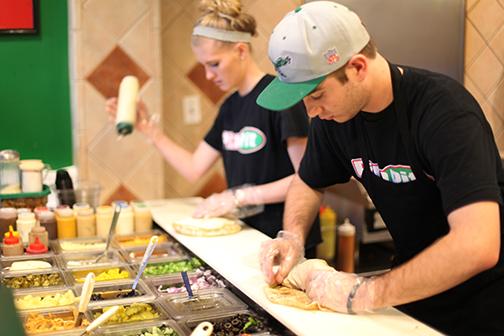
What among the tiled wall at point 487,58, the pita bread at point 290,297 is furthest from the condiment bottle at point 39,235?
the tiled wall at point 487,58

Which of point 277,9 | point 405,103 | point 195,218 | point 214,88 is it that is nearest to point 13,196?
point 195,218

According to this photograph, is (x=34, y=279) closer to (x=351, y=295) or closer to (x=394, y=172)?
(x=351, y=295)

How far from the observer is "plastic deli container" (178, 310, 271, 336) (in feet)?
5.26

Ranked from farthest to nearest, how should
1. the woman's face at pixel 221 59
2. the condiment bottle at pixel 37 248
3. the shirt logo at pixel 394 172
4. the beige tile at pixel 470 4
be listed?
1. the beige tile at pixel 470 4
2. the woman's face at pixel 221 59
3. the condiment bottle at pixel 37 248
4. the shirt logo at pixel 394 172

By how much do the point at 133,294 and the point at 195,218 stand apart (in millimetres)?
614

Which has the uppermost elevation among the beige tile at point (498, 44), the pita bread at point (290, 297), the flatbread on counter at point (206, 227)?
the beige tile at point (498, 44)

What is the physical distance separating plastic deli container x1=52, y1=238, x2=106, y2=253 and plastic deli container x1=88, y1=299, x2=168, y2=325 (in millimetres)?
570

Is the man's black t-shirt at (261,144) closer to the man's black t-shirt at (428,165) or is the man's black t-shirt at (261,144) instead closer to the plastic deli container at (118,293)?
the man's black t-shirt at (428,165)

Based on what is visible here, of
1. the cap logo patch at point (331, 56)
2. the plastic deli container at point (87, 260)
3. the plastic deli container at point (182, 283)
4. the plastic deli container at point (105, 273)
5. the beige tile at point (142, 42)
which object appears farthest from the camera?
the beige tile at point (142, 42)

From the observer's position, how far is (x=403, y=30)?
3.72 m

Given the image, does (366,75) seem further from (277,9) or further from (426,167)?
(277,9)

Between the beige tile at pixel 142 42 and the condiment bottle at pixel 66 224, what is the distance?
106cm

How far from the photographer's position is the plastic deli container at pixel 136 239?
2.37 m

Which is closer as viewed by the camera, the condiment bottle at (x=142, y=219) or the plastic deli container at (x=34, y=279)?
the plastic deli container at (x=34, y=279)
